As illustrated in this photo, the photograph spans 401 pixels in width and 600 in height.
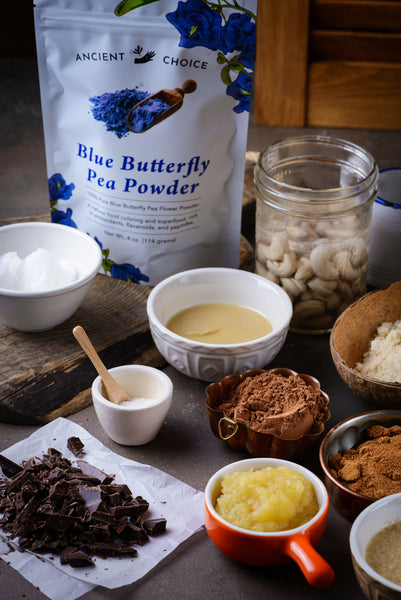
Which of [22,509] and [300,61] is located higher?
[300,61]

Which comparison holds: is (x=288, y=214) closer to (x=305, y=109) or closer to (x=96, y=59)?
(x=96, y=59)

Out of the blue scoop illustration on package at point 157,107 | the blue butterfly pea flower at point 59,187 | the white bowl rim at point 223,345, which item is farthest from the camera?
the blue butterfly pea flower at point 59,187

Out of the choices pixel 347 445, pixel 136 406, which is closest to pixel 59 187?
pixel 136 406

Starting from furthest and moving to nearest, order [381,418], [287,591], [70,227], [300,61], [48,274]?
[300,61] < [70,227] < [48,274] < [381,418] < [287,591]

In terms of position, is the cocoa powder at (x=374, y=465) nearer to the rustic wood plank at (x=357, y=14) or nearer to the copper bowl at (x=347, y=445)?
the copper bowl at (x=347, y=445)

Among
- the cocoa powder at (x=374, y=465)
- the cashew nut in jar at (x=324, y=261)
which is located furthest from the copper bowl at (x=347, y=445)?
the cashew nut in jar at (x=324, y=261)

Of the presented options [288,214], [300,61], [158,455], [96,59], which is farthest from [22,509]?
[300,61]

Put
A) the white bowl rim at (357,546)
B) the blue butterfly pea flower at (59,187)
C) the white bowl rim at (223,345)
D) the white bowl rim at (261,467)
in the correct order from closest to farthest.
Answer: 1. the white bowl rim at (357,546)
2. the white bowl rim at (261,467)
3. the white bowl rim at (223,345)
4. the blue butterfly pea flower at (59,187)

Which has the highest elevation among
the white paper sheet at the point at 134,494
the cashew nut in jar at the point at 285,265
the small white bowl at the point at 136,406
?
the cashew nut in jar at the point at 285,265
